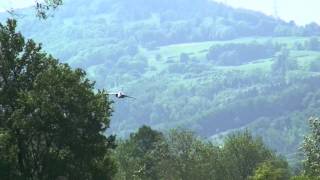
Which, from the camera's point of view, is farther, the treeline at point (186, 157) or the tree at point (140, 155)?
the treeline at point (186, 157)

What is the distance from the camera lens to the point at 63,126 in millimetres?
32625

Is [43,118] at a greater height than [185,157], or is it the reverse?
[185,157]

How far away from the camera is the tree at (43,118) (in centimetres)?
3167

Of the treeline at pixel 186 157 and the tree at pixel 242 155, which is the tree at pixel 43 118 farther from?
the tree at pixel 242 155

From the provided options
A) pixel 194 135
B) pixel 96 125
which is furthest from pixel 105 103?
pixel 194 135

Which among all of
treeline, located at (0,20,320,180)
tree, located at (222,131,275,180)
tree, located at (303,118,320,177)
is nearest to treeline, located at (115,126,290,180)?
tree, located at (222,131,275,180)

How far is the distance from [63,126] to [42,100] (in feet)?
5.82

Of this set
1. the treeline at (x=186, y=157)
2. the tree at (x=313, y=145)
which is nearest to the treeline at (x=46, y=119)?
the tree at (x=313, y=145)

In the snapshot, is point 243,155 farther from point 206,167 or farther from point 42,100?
point 42,100

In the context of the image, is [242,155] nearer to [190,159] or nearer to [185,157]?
[185,157]

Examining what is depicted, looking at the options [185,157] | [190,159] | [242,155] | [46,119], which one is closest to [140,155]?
[185,157]

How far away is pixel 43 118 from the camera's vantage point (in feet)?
105

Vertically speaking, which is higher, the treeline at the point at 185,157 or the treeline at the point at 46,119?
Result: the treeline at the point at 185,157

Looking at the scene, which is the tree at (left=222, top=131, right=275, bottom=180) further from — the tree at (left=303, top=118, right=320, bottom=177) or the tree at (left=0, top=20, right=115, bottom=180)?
the tree at (left=0, top=20, right=115, bottom=180)
